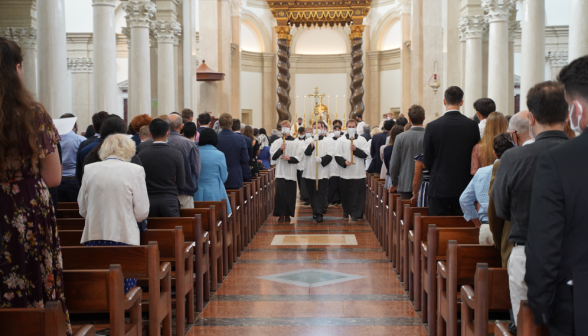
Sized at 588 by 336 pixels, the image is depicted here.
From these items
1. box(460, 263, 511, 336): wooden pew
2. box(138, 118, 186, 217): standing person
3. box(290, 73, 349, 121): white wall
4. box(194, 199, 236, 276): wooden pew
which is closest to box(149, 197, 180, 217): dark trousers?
box(138, 118, 186, 217): standing person

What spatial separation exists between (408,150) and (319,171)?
4.00 m

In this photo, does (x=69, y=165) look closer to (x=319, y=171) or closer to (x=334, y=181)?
(x=319, y=171)

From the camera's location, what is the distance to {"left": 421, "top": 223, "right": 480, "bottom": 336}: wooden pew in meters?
4.84

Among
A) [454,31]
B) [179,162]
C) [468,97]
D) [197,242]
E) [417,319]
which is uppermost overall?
[454,31]

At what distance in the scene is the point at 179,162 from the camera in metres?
5.95

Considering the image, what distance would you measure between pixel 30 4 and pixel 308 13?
329 inches

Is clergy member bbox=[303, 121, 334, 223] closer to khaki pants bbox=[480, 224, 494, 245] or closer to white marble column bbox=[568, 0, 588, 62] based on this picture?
white marble column bbox=[568, 0, 588, 62]

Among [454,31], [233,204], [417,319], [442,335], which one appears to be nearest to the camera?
[442,335]

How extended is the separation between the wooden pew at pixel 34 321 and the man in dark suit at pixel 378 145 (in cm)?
856

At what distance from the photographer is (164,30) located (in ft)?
51.8

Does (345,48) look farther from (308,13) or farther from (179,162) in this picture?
(179,162)

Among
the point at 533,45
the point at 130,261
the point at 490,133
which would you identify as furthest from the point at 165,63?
the point at 130,261

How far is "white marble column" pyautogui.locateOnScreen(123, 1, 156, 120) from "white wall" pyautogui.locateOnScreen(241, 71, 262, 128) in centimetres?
1406

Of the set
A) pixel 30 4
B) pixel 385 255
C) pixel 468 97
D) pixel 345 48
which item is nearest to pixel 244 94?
pixel 345 48
